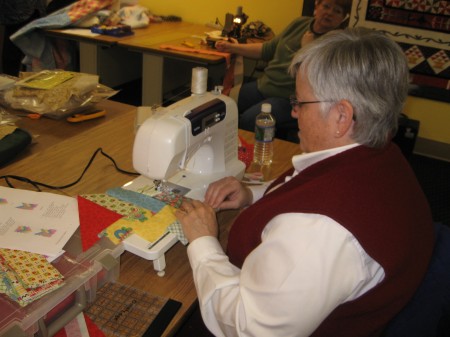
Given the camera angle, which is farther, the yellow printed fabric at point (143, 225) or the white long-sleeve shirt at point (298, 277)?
the yellow printed fabric at point (143, 225)

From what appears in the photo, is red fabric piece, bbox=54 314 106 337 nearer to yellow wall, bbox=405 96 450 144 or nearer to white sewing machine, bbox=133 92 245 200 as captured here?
white sewing machine, bbox=133 92 245 200

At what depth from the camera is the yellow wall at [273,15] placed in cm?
334

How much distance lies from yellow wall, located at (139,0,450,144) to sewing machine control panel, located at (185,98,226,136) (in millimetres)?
2517

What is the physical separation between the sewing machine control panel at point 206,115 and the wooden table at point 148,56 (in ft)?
5.19

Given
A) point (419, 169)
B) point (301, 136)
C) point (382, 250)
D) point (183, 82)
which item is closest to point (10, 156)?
point (301, 136)

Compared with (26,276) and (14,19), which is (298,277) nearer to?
(26,276)

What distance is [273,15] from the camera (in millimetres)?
3734

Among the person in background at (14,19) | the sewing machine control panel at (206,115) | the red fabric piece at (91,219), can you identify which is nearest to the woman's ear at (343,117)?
the sewing machine control panel at (206,115)

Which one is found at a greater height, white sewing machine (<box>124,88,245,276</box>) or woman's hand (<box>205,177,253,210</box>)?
white sewing machine (<box>124,88,245,276</box>)

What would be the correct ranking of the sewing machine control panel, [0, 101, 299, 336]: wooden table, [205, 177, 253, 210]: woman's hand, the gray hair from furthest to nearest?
[205, 177, 253, 210]: woman's hand < the sewing machine control panel < [0, 101, 299, 336]: wooden table < the gray hair

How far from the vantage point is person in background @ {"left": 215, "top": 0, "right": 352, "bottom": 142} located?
8.19 ft

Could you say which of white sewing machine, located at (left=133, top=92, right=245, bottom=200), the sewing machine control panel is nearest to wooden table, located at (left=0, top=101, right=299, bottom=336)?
white sewing machine, located at (left=133, top=92, right=245, bottom=200)

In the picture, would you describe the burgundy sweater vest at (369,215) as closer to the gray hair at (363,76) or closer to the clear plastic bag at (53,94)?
the gray hair at (363,76)

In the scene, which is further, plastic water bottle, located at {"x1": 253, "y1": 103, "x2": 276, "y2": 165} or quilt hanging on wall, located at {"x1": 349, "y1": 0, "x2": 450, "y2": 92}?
quilt hanging on wall, located at {"x1": 349, "y1": 0, "x2": 450, "y2": 92}
